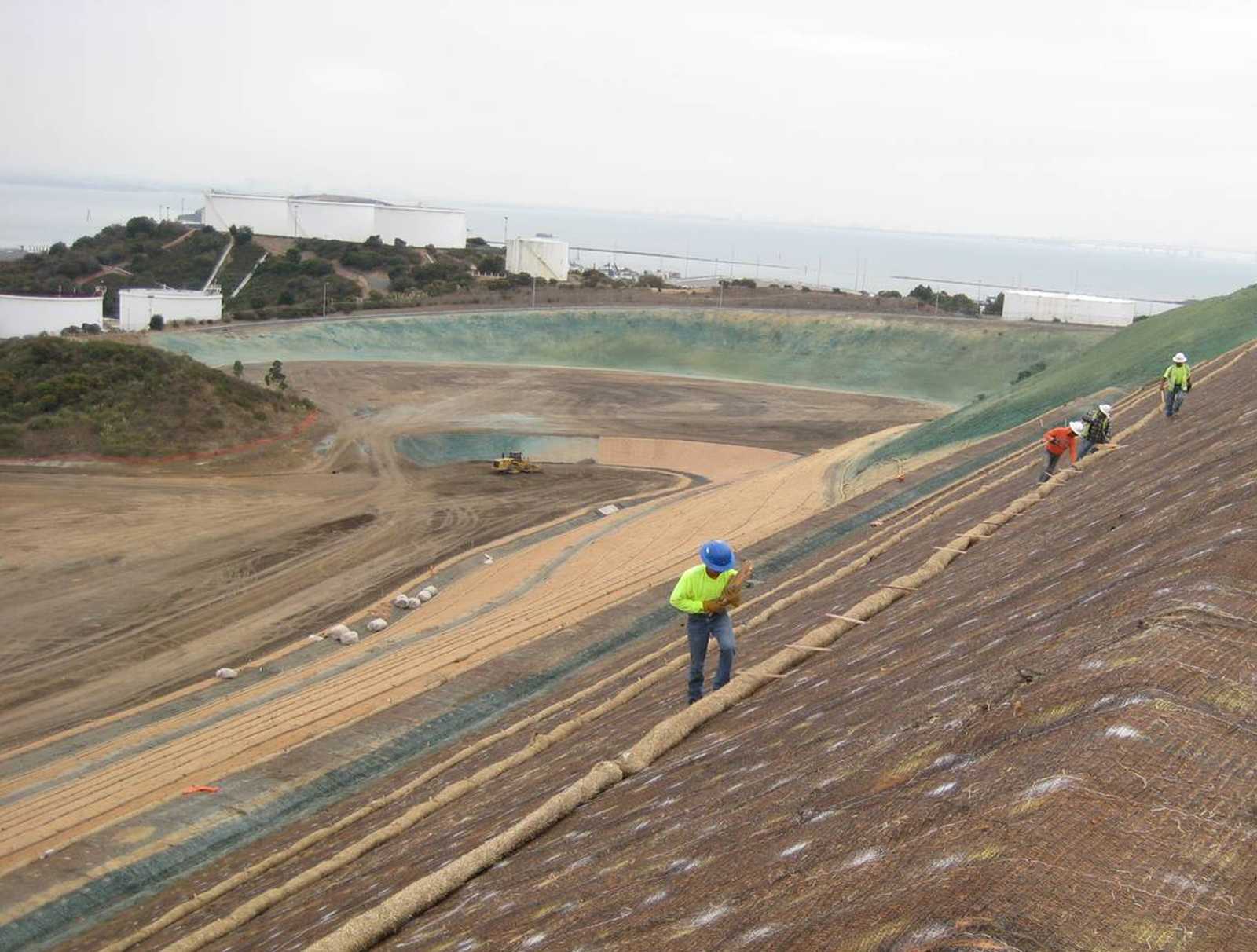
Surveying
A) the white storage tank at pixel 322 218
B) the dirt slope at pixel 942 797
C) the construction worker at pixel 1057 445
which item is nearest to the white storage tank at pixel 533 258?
the white storage tank at pixel 322 218

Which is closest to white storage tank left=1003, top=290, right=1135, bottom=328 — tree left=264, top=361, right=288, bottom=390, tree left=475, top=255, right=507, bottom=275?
tree left=475, top=255, right=507, bottom=275

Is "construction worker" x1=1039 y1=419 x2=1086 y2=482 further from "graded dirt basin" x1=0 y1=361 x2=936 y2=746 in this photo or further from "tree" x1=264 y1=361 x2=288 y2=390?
"tree" x1=264 y1=361 x2=288 y2=390

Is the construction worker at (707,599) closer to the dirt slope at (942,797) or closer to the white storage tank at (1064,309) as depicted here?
the dirt slope at (942,797)

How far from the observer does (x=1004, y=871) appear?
4.33m

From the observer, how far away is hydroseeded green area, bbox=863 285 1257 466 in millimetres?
29203

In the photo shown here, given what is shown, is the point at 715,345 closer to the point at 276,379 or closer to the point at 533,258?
the point at 276,379

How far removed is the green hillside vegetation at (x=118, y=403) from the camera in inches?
1439

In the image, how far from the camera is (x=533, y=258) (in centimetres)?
9031

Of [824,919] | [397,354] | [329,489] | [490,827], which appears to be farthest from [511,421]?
[824,919]

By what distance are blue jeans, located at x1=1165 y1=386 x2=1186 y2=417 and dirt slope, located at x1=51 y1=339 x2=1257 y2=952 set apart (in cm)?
741

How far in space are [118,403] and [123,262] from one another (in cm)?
5630

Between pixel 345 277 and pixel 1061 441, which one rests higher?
pixel 345 277

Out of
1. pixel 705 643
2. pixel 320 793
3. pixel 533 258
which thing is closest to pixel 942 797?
pixel 705 643

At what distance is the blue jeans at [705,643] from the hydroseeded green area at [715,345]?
4777cm
